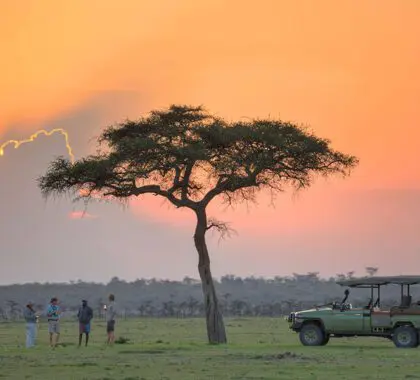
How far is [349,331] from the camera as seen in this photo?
4641cm

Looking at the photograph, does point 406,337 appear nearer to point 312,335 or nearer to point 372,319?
point 372,319

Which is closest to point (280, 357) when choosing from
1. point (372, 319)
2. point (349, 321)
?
point (349, 321)

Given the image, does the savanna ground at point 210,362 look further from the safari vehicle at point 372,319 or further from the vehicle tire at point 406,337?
the safari vehicle at point 372,319

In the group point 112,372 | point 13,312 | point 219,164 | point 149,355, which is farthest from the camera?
point 13,312

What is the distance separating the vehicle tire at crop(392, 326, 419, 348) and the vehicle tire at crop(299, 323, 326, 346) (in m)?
2.88

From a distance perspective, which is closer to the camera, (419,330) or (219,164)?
(419,330)

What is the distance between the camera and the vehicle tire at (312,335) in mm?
47219

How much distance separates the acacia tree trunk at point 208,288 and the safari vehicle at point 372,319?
19.5 ft

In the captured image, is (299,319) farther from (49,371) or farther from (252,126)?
(49,371)

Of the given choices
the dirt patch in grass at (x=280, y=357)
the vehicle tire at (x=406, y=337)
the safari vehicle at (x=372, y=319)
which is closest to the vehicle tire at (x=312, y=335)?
the safari vehicle at (x=372, y=319)

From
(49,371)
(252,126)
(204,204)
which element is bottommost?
(49,371)

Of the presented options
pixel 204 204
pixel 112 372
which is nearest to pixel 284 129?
pixel 204 204

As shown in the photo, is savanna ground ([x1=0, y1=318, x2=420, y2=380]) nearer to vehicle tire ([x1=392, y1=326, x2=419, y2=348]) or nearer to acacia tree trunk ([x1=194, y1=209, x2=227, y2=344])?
vehicle tire ([x1=392, y1=326, x2=419, y2=348])

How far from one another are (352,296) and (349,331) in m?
145
